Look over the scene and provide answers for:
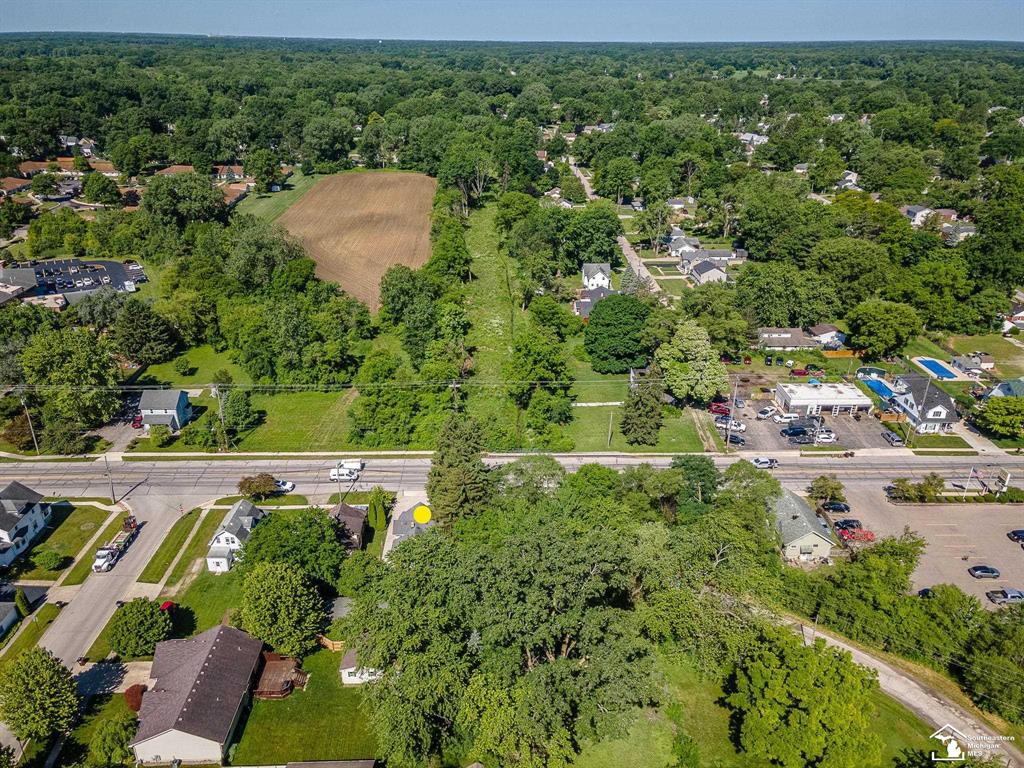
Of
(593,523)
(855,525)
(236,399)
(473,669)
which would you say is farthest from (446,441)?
(855,525)

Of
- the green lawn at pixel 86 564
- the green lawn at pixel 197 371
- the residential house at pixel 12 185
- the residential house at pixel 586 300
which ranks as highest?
the residential house at pixel 12 185

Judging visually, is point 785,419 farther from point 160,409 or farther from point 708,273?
point 160,409

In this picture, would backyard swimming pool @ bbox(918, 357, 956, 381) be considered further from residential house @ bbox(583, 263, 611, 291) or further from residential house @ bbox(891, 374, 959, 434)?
residential house @ bbox(583, 263, 611, 291)

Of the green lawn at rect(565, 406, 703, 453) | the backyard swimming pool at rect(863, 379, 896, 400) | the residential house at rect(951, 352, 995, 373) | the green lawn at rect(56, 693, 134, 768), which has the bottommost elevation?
the green lawn at rect(56, 693, 134, 768)

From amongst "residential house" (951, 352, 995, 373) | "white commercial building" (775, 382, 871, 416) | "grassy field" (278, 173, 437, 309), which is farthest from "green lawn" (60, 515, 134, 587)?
"residential house" (951, 352, 995, 373)

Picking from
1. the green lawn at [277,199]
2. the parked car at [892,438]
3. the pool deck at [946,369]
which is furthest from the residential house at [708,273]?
the green lawn at [277,199]

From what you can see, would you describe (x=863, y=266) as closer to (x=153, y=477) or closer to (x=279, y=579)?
(x=279, y=579)

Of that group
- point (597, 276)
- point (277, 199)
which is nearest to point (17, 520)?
point (597, 276)

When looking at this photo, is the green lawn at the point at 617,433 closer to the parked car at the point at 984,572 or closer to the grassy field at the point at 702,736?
the parked car at the point at 984,572
